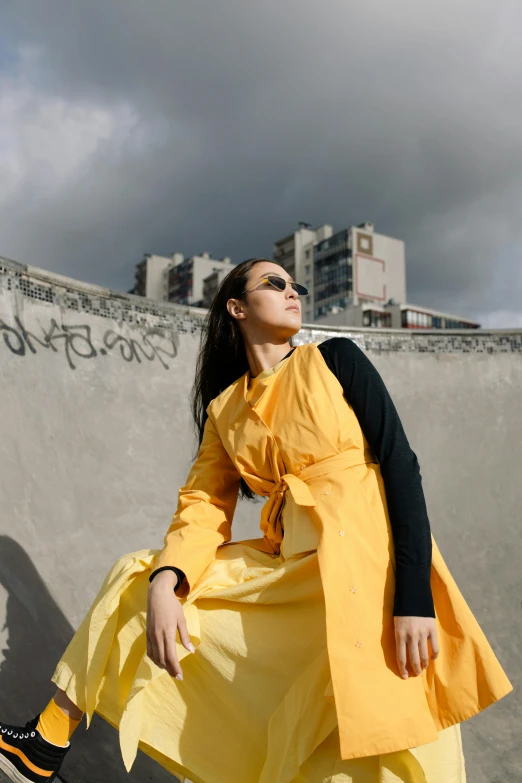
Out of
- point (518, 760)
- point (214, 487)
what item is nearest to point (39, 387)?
point (214, 487)

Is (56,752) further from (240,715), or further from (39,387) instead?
(39,387)

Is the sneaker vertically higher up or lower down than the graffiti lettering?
lower down

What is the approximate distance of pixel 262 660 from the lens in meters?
1.97

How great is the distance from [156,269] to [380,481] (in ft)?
265

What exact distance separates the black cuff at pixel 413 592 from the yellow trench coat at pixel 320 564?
51 mm

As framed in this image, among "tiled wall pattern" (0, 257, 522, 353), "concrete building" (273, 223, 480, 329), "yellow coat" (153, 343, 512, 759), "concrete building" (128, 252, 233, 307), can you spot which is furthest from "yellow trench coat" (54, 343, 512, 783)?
"concrete building" (128, 252, 233, 307)

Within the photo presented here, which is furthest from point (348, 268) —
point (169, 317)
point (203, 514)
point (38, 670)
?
point (203, 514)

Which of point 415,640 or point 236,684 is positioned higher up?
point 415,640

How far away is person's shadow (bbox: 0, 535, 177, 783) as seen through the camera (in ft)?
10.0

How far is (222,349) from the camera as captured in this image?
2.75m

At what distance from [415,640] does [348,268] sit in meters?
62.1

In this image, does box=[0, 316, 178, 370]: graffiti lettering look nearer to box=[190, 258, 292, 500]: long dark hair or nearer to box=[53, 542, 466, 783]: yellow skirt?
box=[190, 258, 292, 500]: long dark hair

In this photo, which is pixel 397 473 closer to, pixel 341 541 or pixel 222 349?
pixel 341 541

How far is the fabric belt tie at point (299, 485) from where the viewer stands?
1.99m
